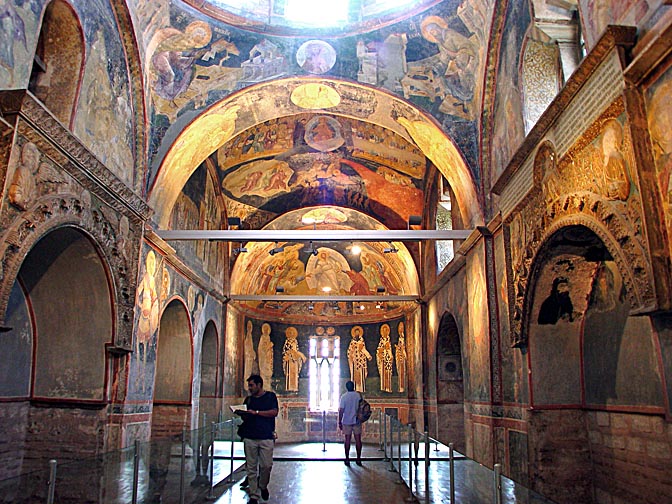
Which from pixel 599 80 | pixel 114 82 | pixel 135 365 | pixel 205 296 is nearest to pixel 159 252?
pixel 135 365

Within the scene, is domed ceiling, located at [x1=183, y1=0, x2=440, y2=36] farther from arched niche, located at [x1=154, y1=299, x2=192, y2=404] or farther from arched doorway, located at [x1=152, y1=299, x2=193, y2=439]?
arched niche, located at [x1=154, y1=299, x2=192, y2=404]

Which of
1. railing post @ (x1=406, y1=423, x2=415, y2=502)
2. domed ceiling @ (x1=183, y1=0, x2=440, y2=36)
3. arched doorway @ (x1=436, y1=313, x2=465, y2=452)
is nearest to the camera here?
railing post @ (x1=406, y1=423, x2=415, y2=502)

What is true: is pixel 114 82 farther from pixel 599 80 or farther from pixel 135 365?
pixel 599 80

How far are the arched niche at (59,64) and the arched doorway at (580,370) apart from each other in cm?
741

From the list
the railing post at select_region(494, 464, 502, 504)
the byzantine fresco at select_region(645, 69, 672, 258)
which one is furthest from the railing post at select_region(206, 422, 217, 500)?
the byzantine fresco at select_region(645, 69, 672, 258)

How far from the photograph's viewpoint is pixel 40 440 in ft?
31.4

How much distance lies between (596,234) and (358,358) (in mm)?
19565

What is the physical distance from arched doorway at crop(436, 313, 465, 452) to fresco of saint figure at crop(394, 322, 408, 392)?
6.05m

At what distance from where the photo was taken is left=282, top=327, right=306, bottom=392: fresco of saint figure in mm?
25047

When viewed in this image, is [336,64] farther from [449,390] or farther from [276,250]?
[449,390]

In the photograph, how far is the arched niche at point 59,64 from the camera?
8.63 meters

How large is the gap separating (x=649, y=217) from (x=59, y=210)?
7275mm

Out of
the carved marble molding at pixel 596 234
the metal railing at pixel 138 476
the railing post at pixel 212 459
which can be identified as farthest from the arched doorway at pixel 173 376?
the carved marble molding at pixel 596 234

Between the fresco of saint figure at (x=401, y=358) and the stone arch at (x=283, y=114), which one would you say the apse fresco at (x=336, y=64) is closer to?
the stone arch at (x=283, y=114)
